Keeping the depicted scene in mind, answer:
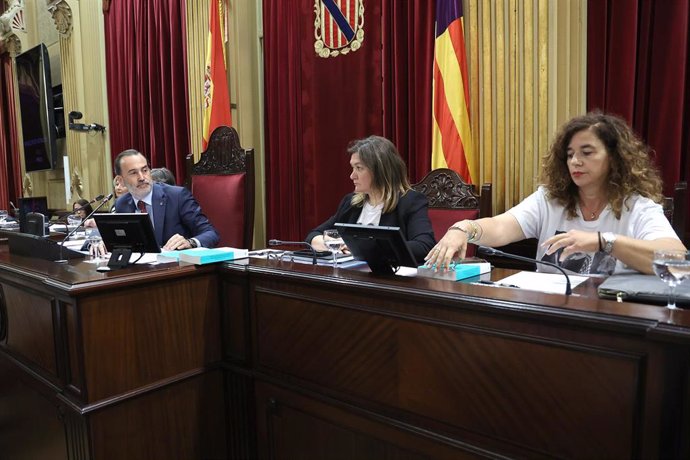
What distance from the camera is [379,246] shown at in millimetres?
1351

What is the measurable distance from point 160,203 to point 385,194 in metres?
1.08

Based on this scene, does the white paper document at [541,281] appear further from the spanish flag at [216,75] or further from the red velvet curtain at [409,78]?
the spanish flag at [216,75]

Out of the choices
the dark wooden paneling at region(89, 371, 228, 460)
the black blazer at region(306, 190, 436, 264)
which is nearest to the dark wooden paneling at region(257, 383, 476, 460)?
the dark wooden paneling at region(89, 371, 228, 460)

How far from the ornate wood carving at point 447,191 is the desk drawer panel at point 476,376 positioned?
104 cm

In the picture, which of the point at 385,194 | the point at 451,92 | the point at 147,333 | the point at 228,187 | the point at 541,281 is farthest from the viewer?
the point at 228,187

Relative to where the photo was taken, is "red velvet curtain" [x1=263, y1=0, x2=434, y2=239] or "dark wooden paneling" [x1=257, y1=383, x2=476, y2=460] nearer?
"dark wooden paneling" [x1=257, y1=383, x2=476, y2=460]

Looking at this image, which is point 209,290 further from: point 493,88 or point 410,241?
point 493,88

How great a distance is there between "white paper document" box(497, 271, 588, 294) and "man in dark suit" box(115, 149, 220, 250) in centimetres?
142

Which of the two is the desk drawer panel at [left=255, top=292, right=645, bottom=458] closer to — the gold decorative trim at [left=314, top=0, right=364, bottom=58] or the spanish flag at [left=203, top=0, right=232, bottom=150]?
the gold decorative trim at [left=314, top=0, right=364, bottom=58]

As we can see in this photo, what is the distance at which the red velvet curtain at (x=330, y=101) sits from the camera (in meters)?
2.82

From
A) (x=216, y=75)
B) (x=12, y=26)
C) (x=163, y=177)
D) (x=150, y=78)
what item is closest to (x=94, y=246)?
(x=163, y=177)

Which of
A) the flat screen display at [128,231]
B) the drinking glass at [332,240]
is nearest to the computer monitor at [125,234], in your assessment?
the flat screen display at [128,231]

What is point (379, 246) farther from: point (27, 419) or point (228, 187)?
point (228, 187)

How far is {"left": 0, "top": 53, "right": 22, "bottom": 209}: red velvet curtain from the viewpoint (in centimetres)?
696
